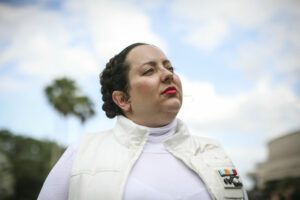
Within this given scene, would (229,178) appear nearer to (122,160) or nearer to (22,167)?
(122,160)

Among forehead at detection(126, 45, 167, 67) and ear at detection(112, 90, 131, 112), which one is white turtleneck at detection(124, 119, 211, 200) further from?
forehead at detection(126, 45, 167, 67)

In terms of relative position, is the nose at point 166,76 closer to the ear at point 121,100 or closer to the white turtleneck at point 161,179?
the ear at point 121,100

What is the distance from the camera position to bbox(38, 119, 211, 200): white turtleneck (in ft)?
6.52

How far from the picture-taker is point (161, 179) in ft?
6.77

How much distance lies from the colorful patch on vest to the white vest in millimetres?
11

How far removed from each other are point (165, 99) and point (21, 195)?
36226 mm

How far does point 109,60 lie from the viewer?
2.85 metres

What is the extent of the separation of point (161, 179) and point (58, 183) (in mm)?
643

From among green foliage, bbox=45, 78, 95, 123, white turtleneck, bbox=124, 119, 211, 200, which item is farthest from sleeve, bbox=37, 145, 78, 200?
green foliage, bbox=45, 78, 95, 123

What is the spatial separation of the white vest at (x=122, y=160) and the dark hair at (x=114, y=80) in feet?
0.79

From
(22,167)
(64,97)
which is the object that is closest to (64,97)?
(64,97)

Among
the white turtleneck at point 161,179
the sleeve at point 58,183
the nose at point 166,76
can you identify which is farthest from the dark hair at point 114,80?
the sleeve at point 58,183

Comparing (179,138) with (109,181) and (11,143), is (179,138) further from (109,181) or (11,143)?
(11,143)

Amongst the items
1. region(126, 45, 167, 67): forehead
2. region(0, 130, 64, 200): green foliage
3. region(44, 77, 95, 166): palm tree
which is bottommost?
region(0, 130, 64, 200): green foliage
